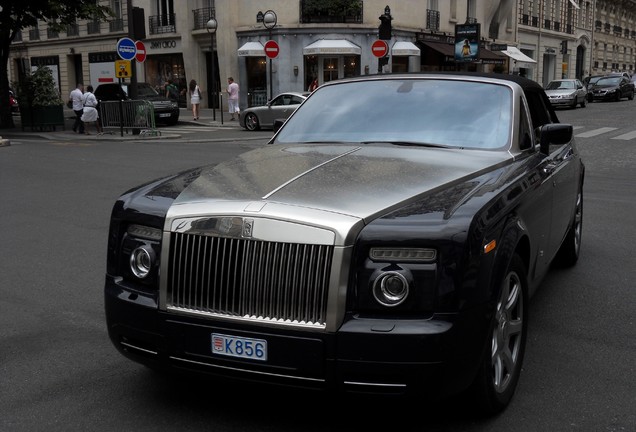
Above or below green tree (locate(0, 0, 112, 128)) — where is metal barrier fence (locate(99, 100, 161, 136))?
below

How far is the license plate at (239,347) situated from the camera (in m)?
2.79

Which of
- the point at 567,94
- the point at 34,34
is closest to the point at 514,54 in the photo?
the point at 567,94

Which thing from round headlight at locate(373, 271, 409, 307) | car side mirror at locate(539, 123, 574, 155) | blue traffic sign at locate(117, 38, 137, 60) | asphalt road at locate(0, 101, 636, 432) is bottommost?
asphalt road at locate(0, 101, 636, 432)

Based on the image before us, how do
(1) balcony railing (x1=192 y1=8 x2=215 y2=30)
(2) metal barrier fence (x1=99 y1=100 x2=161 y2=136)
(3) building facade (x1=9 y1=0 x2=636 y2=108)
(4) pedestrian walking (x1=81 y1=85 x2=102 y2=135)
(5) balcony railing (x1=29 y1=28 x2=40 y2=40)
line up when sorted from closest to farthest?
(2) metal barrier fence (x1=99 y1=100 x2=161 y2=136) < (4) pedestrian walking (x1=81 y1=85 x2=102 y2=135) < (3) building facade (x1=9 y1=0 x2=636 y2=108) < (1) balcony railing (x1=192 y1=8 x2=215 y2=30) < (5) balcony railing (x1=29 y1=28 x2=40 y2=40)

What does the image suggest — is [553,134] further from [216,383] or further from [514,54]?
[514,54]

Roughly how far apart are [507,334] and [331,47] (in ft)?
103

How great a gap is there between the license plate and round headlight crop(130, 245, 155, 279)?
477 mm

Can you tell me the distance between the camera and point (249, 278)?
2.82 metres

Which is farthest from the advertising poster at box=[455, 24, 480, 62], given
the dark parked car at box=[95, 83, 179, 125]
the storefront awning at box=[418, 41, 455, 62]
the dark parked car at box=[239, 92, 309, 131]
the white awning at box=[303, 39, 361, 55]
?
the dark parked car at box=[95, 83, 179, 125]

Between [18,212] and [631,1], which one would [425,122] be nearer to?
[18,212]

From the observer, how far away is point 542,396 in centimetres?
342

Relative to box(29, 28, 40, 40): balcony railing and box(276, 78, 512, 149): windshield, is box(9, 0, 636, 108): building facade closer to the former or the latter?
box(29, 28, 40, 40): balcony railing

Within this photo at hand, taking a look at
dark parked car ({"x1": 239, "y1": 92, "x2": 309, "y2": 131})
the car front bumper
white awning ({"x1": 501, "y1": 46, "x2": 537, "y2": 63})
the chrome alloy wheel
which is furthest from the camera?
white awning ({"x1": 501, "y1": 46, "x2": 537, "y2": 63})

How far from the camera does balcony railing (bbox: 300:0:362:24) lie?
34.0 m
